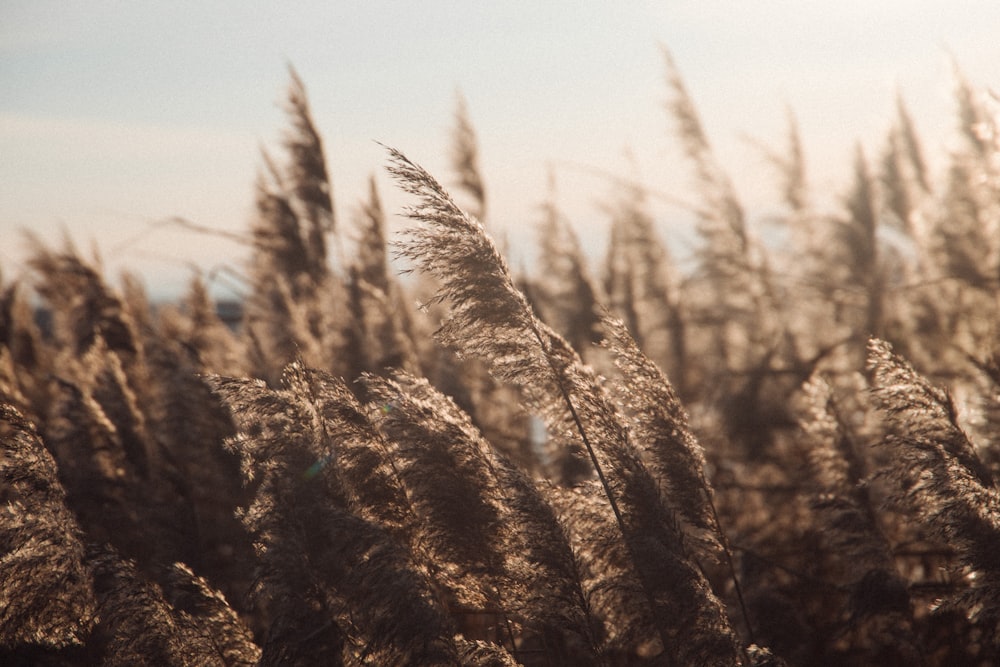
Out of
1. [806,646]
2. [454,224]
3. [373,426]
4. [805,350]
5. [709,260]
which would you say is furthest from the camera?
[709,260]

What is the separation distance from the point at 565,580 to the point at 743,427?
3.47 meters

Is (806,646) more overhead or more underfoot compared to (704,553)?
more underfoot

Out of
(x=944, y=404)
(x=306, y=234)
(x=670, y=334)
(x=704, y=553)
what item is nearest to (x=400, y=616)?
(x=704, y=553)

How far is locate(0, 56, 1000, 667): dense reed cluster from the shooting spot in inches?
164

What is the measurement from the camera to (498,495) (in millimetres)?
4379

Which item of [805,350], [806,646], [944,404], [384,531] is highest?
[805,350]

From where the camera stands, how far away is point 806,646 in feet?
16.9

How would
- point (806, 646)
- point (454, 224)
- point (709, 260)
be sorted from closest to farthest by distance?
point (454, 224) < point (806, 646) < point (709, 260)

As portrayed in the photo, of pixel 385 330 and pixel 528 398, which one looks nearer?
A: pixel 528 398

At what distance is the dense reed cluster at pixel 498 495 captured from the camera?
164 inches

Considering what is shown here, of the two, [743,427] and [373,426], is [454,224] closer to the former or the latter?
[373,426]

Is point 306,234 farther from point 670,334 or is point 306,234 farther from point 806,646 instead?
point 806,646

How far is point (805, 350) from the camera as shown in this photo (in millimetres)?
9391

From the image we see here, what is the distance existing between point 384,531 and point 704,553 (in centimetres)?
163
